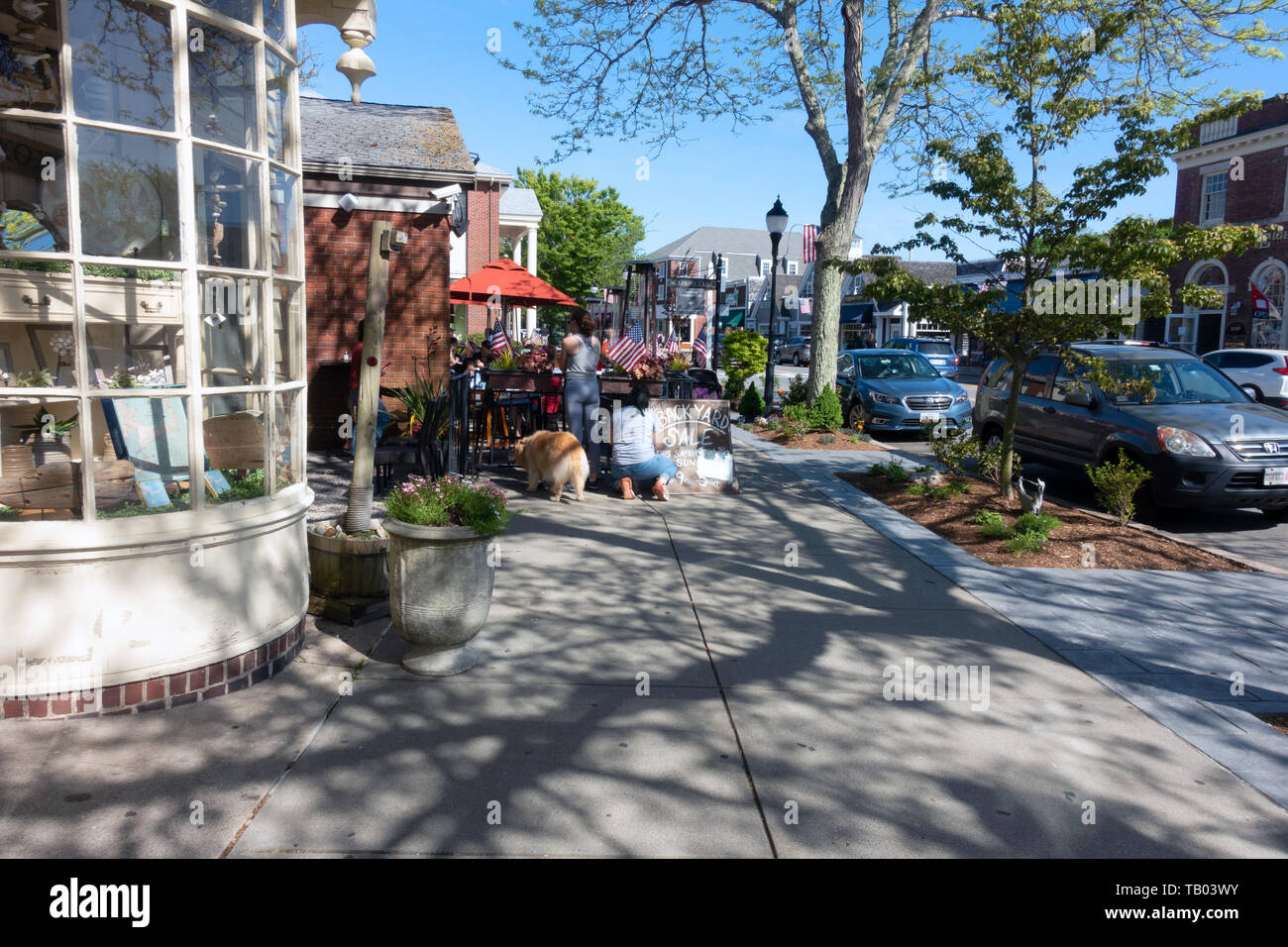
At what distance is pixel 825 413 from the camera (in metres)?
15.8

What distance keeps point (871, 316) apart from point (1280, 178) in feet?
108

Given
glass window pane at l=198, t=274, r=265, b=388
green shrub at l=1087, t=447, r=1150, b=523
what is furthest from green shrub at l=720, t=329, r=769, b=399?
glass window pane at l=198, t=274, r=265, b=388

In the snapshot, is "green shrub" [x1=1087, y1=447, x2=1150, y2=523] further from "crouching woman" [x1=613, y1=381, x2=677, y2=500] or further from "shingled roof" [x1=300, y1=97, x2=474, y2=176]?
"shingled roof" [x1=300, y1=97, x2=474, y2=176]

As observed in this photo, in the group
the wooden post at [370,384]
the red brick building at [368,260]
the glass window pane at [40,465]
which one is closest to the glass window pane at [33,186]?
the glass window pane at [40,465]

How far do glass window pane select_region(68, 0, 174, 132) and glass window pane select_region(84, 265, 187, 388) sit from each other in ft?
2.33

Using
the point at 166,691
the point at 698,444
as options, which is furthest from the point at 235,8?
the point at 698,444

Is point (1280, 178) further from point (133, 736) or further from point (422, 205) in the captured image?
point (133, 736)

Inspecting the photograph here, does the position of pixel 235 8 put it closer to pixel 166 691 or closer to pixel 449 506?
pixel 449 506

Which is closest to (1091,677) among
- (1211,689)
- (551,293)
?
(1211,689)

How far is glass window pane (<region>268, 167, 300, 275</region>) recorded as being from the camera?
4.83m

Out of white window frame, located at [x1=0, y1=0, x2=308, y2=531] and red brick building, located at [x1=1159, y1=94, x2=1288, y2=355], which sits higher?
red brick building, located at [x1=1159, y1=94, x2=1288, y2=355]

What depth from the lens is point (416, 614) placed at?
4645 mm

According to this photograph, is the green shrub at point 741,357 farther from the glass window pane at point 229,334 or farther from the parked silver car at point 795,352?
the parked silver car at point 795,352

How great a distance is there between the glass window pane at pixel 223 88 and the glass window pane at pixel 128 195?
27 centimetres
